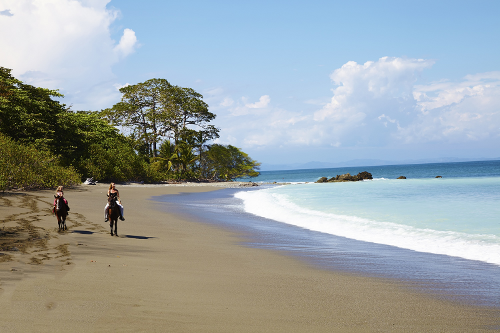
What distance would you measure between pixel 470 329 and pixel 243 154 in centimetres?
5519

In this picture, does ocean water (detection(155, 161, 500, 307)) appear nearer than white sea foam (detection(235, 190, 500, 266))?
Yes

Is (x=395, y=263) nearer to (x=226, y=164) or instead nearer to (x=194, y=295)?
(x=194, y=295)

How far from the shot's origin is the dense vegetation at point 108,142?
73.6 feet

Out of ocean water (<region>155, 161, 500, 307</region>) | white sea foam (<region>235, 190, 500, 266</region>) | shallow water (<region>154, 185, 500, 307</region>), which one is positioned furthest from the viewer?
white sea foam (<region>235, 190, 500, 266</region>)

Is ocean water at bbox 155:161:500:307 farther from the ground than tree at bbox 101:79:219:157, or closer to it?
closer to it

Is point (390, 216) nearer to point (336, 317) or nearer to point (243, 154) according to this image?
point (336, 317)

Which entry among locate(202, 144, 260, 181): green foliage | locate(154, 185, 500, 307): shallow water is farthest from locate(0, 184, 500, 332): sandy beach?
locate(202, 144, 260, 181): green foliage

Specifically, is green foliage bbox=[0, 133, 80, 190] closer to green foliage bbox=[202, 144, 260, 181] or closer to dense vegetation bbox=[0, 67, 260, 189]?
dense vegetation bbox=[0, 67, 260, 189]

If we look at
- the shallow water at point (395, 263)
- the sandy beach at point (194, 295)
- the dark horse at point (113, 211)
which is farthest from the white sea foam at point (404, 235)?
the dark horse at point (113, 211)

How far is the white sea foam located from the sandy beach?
3.45m

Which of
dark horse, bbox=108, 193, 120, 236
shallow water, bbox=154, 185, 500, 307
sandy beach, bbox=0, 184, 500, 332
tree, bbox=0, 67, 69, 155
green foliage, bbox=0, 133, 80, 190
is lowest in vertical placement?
shallow water, bbox=154, 185, 500, 307

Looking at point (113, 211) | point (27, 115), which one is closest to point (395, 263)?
point (113, 211)

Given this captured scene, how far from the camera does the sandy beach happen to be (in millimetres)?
3826

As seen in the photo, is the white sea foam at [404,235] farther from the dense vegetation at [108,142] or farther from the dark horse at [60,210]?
the dense vegetation at [108,142]
